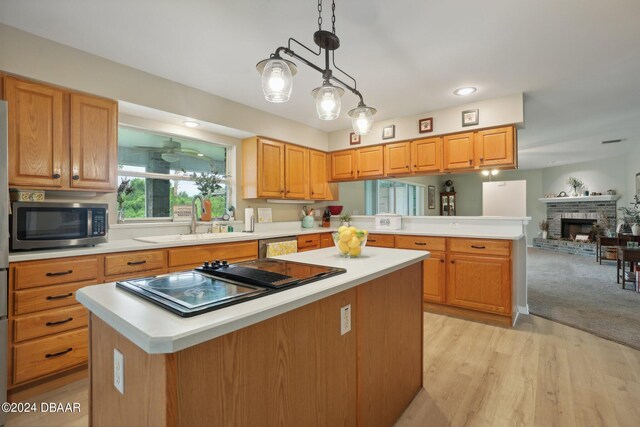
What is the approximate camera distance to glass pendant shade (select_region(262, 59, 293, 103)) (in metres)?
1.44

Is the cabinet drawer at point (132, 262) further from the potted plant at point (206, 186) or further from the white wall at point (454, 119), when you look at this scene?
the white wall at point (454, 119)

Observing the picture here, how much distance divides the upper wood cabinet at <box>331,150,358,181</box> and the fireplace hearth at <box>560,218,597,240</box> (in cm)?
772

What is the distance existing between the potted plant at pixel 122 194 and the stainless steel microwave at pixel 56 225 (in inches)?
22.9

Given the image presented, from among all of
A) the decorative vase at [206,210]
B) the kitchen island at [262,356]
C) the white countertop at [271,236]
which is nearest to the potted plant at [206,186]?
the decorative vase at [206,210]

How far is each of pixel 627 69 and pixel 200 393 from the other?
420 cm

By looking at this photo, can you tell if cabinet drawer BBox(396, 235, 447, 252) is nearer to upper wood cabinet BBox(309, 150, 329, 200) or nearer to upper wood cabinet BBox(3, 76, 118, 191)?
upper wood cabinet BBox(309, 150, 329, 200)

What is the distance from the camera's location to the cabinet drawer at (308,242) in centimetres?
398

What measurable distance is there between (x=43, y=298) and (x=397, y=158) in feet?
12.7

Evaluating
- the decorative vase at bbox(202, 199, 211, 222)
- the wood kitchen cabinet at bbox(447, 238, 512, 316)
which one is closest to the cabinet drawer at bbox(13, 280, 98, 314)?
the decorative vase at bbox(202, 199, 211, 222)

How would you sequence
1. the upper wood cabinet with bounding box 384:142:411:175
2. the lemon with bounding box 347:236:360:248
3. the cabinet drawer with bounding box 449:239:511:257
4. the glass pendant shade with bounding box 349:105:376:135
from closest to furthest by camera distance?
the lemon with bounding box 347:236:360:248 < the glass pendant shade with bounding box 349:105:376:135 < the cabinet drawer with bounding box 449:239:511:257 < the upper wood cabinet with bounding box 384:142:411:175

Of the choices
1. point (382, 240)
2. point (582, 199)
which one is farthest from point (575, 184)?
point (382, 240)

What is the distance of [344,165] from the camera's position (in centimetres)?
480

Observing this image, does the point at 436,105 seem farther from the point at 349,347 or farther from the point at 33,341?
the point at 33,341

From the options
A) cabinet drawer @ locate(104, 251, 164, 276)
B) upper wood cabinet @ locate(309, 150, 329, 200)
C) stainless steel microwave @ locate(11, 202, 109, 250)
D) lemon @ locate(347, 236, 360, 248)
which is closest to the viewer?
lemon @ locate(347, 236, 360, 248)
